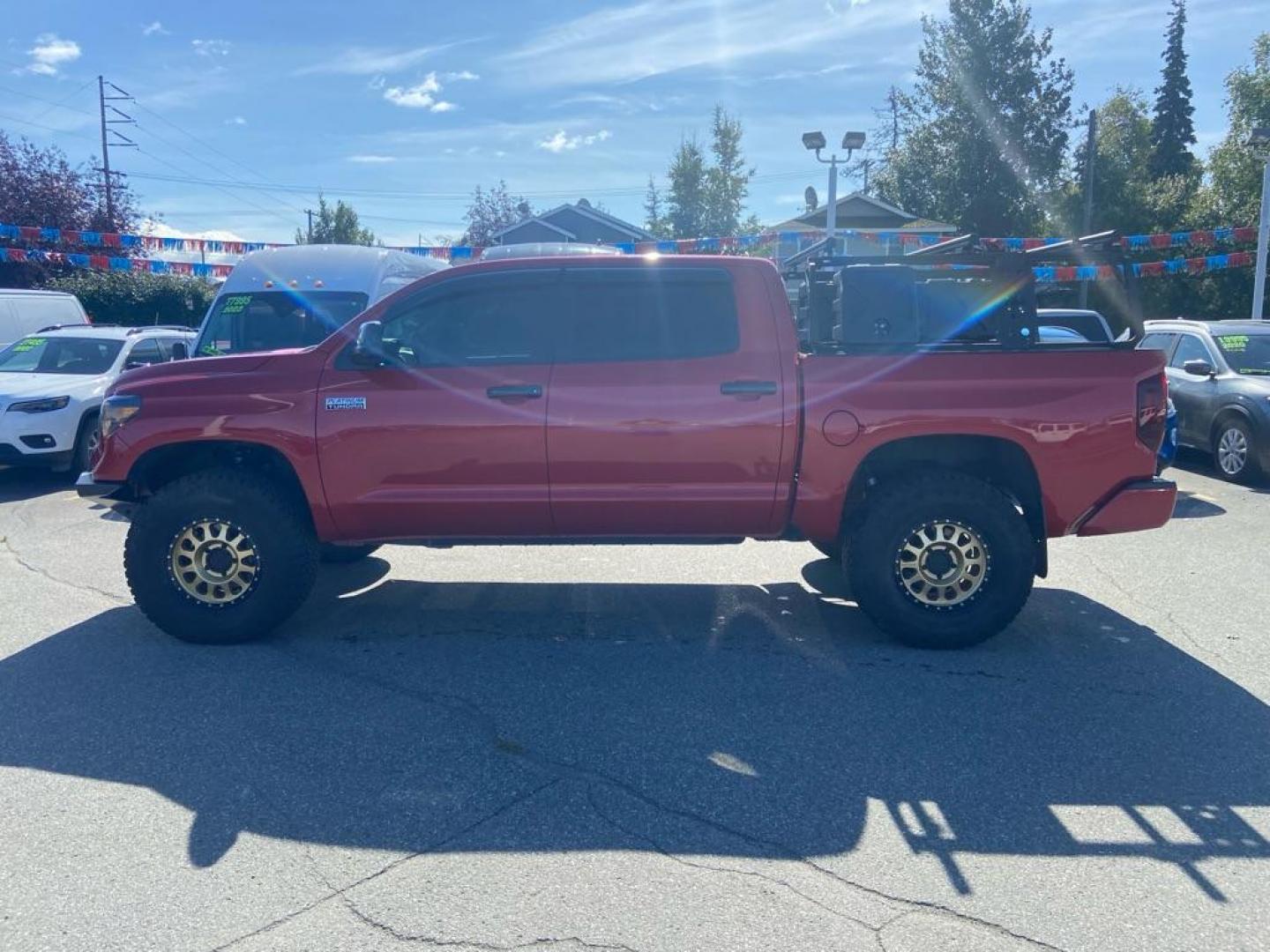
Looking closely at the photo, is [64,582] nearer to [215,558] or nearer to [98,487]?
[98,487]

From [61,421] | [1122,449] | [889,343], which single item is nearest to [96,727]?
[889,343]

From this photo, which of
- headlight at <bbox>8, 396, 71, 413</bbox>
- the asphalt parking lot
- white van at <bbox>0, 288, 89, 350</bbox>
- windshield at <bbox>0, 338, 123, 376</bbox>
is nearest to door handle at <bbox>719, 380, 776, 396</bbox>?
the asphalt parking lot

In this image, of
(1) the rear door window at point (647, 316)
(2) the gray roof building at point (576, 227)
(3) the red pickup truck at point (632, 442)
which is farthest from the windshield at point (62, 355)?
(2) the gray roof building at point (576, 227)

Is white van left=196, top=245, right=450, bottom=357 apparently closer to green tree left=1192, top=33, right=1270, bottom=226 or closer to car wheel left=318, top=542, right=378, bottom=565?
car wheel left=318, top=542, right=378, bottom=565

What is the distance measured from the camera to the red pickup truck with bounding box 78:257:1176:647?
5.25 m

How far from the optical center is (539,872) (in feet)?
10.8

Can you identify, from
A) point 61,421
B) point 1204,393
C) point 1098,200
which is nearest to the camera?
point 61,421

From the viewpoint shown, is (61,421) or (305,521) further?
(61,421)

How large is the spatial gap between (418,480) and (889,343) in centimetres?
257

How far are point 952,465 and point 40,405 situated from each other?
9.03 meters

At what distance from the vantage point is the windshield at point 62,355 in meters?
11.6

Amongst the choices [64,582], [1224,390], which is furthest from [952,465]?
[1224,390]

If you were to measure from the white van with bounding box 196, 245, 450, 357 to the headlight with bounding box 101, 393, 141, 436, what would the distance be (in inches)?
186

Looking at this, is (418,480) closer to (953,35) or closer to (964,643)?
(964,643)
